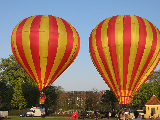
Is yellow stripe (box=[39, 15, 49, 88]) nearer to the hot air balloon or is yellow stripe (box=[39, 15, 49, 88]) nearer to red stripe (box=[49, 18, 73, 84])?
red stripe (box=[49, 18, 73, 84])

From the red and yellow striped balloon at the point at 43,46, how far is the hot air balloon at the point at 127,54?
4.26 metres

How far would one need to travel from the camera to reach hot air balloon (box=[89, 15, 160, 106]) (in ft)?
112

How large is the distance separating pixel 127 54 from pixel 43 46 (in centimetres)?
963

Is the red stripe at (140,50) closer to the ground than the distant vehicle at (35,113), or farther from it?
farther from it

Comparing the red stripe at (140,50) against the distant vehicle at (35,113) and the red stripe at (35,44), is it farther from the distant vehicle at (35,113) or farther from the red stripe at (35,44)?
the distant vehicle at (35,113)

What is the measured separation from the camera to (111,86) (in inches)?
1390

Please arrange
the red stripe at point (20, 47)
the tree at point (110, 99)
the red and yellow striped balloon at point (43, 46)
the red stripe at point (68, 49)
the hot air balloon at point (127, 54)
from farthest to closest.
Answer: the tree at point (110, 99), the red stripe at point (68, 49), the red stripe at point (20, 47), the red and yellow striped balloon at point (43, 46), the hot air balloon at point (127, 54)

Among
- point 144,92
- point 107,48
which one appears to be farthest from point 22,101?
point 107,48

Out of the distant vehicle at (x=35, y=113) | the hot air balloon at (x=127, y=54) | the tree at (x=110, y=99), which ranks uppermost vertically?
the hot air balloon at (x=127, y=54)

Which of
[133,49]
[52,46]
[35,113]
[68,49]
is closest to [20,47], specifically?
[52,46]

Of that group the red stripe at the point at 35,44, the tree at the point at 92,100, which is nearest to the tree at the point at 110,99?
the tree at the point at 92,100

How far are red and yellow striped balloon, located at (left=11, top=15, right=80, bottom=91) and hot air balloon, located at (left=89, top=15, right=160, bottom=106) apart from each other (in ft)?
14.0

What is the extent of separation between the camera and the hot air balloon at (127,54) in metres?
34.2

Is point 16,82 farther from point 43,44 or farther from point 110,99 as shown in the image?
point 43,44
